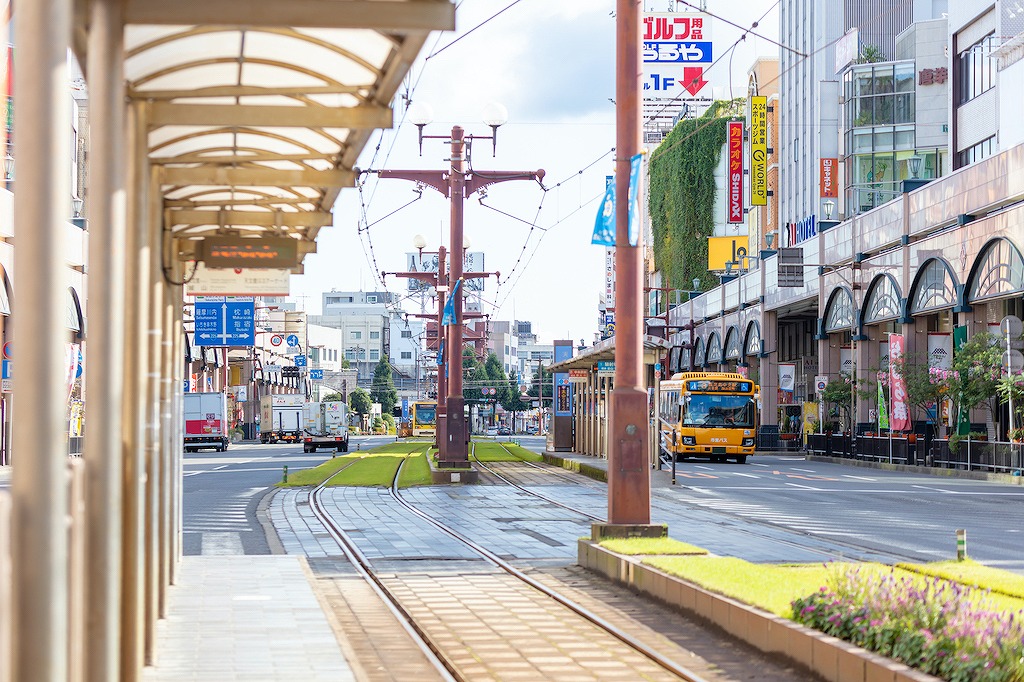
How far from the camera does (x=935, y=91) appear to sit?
72.4 m

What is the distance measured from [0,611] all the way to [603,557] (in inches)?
445

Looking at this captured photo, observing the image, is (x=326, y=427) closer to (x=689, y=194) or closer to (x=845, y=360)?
(x=845, y=360)

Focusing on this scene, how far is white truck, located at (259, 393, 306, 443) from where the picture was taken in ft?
304

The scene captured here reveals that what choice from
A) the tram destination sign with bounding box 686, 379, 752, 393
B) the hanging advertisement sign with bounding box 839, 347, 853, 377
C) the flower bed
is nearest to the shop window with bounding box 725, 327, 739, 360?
the hanging advertisement sign with bounding box 839, 347, 853, 377

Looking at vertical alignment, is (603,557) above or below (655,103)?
below

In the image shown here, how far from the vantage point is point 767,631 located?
1003 centimetres

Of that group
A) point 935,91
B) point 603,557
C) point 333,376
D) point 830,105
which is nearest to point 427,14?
point 603,557

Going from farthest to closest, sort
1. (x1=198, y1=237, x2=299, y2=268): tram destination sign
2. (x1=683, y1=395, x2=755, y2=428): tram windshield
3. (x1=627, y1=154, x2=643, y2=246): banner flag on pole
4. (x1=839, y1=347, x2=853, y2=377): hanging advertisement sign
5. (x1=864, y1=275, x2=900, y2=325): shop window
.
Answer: (x1=839, y1=347, x2=853, y2=377): hanging advertisement sign < (x1=864, y1=275, x2=900, y2=325): shop window < (x1=683, y1=395, x2=755, y2=428): tram windshield < (x1=627, y1=154, x2=643, y2=246): banner flag on pole < (x1=198, y1=237, x2=299, y2=268): tram destination sign

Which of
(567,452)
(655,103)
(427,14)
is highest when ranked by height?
(655,103)

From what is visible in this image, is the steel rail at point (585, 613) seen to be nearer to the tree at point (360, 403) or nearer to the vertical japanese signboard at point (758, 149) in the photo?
the vertical japanese signboard at point (758, 149)

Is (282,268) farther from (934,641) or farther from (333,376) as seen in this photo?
(333,376)

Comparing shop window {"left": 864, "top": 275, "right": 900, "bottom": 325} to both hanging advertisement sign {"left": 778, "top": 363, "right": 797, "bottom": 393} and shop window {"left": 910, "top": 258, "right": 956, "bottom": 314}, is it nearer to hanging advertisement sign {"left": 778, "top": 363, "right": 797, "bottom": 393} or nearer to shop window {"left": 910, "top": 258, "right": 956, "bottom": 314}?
shop window {"left": 910, "top": 258, "right": 956, "bottom": 314}

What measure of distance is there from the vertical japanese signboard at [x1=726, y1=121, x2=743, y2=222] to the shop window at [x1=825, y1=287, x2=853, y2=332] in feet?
47.9

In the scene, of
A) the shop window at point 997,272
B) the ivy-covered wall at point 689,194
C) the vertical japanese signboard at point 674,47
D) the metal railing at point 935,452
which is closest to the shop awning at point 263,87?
the metal railing at point 935,452
